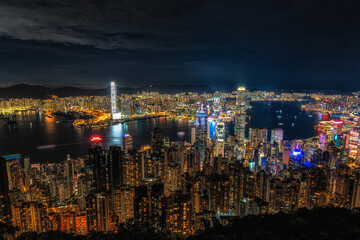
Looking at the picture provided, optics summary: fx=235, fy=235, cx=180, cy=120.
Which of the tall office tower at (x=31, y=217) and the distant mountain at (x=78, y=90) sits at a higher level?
the distant mountain at (x=78, y=90)

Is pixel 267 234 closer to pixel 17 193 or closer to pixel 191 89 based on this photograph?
pixel 17 193

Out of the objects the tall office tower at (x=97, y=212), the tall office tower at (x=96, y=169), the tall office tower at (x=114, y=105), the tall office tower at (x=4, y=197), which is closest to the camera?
the tall office tower at (x=97, y=212)

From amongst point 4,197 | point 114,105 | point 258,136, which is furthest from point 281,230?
point 114,105

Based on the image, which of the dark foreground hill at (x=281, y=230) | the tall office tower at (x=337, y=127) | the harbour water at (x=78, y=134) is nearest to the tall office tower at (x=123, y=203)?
the dark foreground hill at (x=281, y=230)

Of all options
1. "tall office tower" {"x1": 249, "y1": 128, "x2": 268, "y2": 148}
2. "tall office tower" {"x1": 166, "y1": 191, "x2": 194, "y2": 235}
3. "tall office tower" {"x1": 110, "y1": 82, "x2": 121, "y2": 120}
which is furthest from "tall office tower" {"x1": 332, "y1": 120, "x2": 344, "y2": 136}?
"tall office tower" {"x1": 110, "y1": 82, "x2": 121, "y2": 120}

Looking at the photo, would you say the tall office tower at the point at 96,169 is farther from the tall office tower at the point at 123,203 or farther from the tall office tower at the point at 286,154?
the tall office tower at the point at 286,154

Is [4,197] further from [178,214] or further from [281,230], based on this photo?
[281,230]

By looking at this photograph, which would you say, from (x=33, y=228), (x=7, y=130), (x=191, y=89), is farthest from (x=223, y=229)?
(x=191, y=89)
